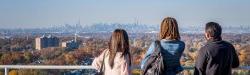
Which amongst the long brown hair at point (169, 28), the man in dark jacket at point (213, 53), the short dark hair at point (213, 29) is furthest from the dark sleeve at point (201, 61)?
the long brown hair at point (169, 28)

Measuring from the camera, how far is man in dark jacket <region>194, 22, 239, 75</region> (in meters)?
3.83

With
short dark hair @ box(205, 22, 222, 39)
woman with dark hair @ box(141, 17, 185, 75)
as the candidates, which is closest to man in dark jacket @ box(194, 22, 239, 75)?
short dark hair @ box(205, 22, 222, 39)

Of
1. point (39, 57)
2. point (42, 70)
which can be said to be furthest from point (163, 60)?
point (39, 57)

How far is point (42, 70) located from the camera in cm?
542

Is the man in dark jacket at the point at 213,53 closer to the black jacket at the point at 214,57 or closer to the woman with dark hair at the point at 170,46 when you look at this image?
the black jacket at the point at 214,57

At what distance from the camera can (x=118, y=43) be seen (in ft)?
12.9

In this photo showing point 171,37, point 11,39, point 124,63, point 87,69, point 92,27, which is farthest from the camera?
point 92,27

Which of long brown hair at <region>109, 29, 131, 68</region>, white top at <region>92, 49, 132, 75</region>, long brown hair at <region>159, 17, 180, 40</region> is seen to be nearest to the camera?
long brown hair at <region>159, 17, 180, 40</region>

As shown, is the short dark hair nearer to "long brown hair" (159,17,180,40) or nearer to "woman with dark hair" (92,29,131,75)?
"long brown hair" (159,17,180,40)

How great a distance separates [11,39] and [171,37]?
90.0ft

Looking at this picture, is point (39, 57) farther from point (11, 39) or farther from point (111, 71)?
point (111, 71)

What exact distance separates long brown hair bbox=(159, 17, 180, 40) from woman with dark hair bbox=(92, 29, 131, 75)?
0.34 m

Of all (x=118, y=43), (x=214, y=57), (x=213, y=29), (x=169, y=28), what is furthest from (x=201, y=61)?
(x=118, y=43)

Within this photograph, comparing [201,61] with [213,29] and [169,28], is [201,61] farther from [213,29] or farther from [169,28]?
[169,28]
